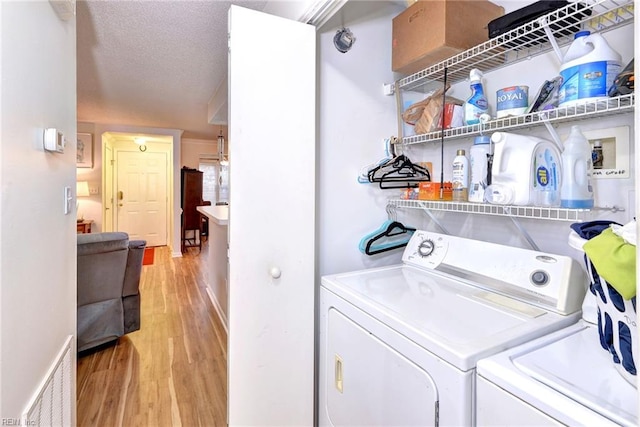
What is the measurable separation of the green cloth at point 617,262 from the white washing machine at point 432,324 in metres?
0.30

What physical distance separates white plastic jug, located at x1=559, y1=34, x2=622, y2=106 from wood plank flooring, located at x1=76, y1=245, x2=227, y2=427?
2125mm

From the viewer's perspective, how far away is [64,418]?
50.3 inches

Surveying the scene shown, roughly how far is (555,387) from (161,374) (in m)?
2.25

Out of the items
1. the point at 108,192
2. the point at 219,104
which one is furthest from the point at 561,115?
the point at 108,192

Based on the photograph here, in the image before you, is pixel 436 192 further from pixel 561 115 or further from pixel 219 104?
pixel 219 104

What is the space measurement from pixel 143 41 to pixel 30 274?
74.0 inches

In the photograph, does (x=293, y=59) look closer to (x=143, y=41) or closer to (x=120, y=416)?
(x=143, y=41)

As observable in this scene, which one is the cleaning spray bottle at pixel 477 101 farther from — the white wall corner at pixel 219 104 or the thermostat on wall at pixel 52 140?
the white wall corner at pixel 219 104

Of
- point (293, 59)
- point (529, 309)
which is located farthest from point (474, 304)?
point (293, 59)

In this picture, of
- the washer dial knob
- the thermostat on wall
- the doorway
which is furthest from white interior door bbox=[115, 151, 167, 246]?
the washer dial knob

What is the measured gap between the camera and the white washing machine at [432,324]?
0.83m

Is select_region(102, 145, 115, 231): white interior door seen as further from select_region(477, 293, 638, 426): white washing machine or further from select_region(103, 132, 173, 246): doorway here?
select_region(477, 293, 638, 426): white washing machine

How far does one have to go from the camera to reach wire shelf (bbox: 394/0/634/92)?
1.02 meters

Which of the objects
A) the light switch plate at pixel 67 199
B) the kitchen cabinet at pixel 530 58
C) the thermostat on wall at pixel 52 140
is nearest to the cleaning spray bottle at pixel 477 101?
the kitchen cabinet at pixel 530 58
